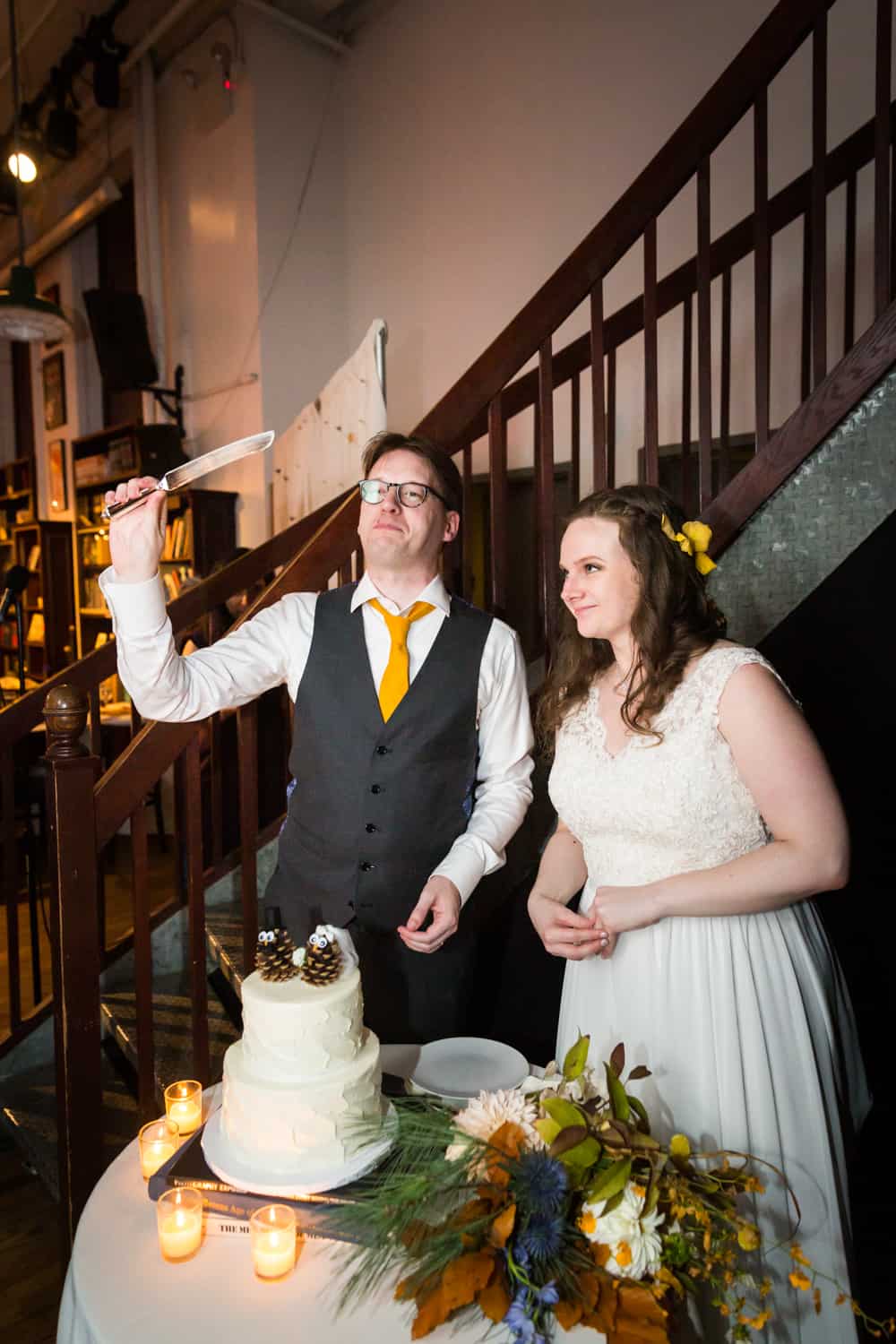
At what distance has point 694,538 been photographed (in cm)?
141

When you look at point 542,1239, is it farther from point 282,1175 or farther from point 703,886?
point 703,886

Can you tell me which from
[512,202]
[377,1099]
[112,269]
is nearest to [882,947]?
[377,1099]

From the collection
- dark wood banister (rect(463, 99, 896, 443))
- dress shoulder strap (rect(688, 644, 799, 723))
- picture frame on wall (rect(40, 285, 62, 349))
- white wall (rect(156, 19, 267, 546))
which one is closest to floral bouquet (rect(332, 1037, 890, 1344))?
dress shoulder strap (rect(688, 644, 799, 723))

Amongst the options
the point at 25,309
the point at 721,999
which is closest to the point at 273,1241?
the point at 721,999

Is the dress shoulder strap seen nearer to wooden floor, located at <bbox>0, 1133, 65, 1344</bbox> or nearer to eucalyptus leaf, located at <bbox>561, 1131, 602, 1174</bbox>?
eucalyptus leaf, located at <bbox>561, 1131, 602, 1174</bbox>

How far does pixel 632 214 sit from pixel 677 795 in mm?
1326

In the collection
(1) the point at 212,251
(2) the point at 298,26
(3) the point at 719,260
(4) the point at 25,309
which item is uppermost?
(2) the point at 298,26

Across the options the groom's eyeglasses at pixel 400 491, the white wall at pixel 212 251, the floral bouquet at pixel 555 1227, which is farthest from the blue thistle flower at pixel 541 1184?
the white wall at pixel 212 251

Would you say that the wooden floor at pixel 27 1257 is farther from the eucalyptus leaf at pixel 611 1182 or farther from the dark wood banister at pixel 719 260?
the dark wood banister at pixel 719 260

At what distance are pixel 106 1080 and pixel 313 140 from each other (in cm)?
495

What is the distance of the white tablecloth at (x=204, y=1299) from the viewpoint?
2.76 ft

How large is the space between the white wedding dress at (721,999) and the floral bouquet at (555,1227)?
348 mm

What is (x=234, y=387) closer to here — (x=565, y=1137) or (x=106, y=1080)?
(x=106, y=1080)

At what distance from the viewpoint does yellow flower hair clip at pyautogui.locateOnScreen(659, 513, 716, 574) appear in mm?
1378
